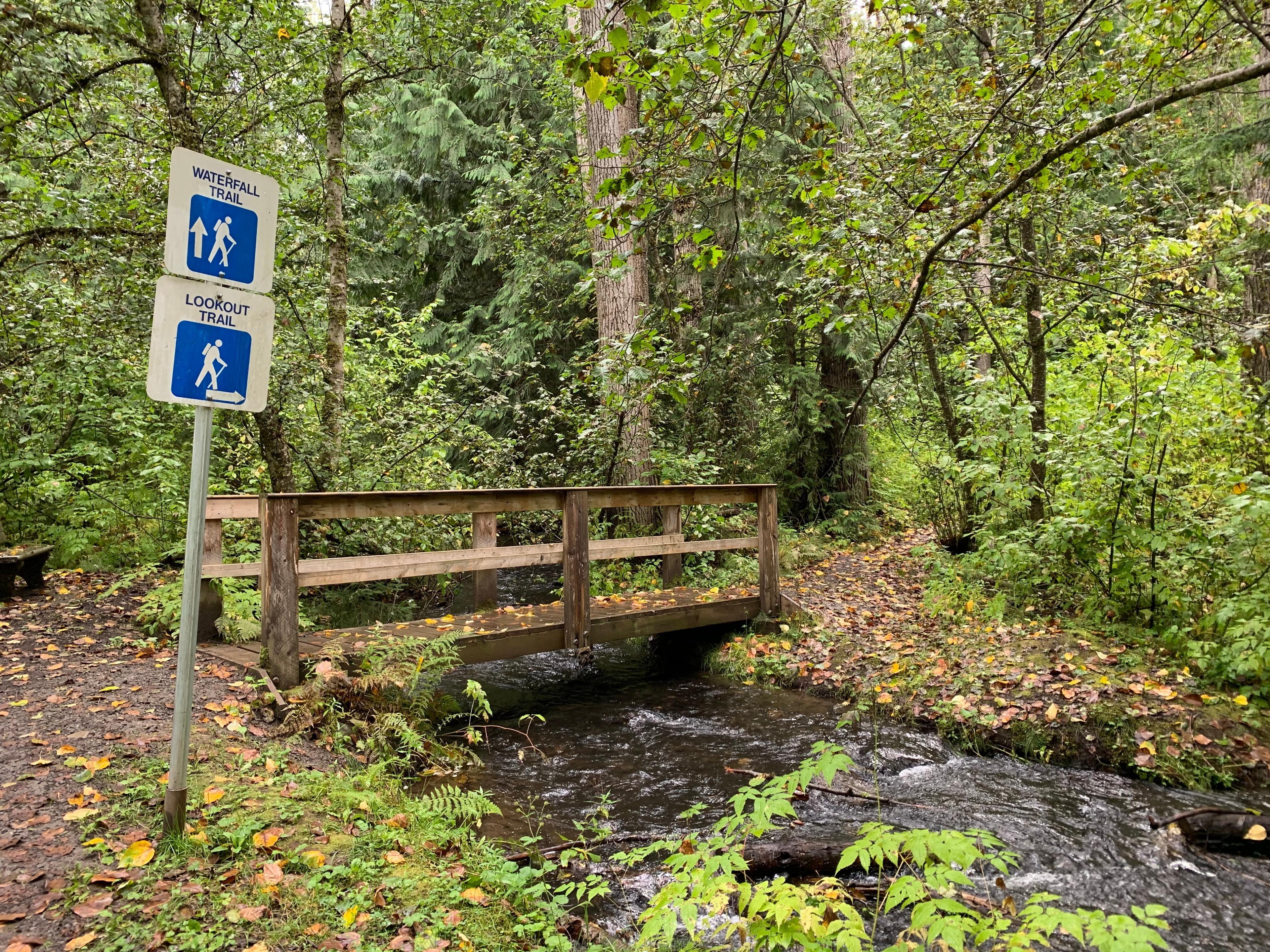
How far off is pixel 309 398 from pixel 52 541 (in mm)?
4274

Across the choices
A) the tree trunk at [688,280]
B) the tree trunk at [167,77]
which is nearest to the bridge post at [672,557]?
the tree trunk at [688,280]

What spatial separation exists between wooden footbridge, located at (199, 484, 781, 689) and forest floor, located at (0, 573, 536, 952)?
799 millimetres

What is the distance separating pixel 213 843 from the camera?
332 centimetres

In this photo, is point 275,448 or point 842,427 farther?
point 842,427

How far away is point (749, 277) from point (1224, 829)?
382 inches

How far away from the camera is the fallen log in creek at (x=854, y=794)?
16.5 feet

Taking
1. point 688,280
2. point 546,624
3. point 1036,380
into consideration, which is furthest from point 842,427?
point 546,624

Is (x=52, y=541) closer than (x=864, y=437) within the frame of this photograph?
Yes

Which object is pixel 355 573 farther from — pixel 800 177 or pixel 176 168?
pixel 800 177

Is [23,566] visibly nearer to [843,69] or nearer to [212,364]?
[212,364]

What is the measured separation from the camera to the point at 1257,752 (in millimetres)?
5344

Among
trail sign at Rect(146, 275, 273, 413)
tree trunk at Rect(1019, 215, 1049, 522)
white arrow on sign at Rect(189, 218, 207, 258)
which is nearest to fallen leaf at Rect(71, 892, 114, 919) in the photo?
trail sign at Rect(146, 275, 273, 413)

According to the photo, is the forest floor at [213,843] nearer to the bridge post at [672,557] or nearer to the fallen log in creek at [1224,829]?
the fallen log in creek at [1224,829]

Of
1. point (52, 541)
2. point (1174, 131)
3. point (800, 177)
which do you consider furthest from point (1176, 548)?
point (52, 541)
